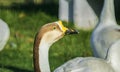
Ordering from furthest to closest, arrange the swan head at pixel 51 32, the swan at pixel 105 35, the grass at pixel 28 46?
the grass at pixel 28 46
the swan at pixel 105 35
the swan head at pixel 51 32

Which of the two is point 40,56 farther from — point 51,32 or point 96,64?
point 96,64

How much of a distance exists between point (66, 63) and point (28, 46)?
5.45 m

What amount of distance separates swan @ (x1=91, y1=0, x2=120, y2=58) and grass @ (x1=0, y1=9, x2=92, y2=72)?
1367mm

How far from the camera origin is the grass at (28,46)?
11.3 metres

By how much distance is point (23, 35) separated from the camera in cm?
1348

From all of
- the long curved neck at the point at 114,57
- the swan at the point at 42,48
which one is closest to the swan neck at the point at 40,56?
the swan at the point at 42,48

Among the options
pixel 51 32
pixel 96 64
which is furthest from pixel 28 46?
pixel 96 64

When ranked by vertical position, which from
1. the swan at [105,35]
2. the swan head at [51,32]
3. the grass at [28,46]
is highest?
the swan head at [51,32]

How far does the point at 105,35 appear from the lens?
9.40 meters

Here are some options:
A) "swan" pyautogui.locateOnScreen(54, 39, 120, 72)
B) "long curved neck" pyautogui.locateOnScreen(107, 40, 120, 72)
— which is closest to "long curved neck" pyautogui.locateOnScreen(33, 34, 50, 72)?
"swan" pyautogui.locateOnScreen(54, 39, 120, 72)

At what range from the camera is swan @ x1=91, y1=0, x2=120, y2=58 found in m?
9.30

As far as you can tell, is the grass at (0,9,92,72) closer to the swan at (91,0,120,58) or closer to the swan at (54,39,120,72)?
the swan at (91,0,120,58)

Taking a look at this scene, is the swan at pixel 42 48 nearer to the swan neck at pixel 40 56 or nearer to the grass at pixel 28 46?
the swan neck at pixel 40 56

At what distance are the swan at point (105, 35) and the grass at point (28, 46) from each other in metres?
1.37
